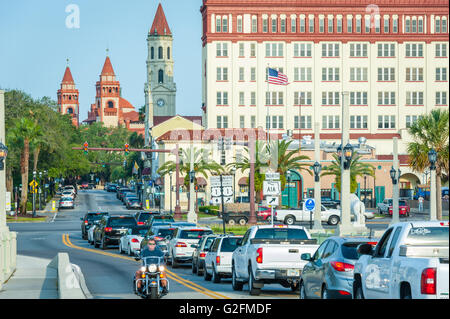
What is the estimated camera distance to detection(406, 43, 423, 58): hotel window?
122 metres

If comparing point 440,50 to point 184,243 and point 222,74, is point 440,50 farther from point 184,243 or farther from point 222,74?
point 184,243

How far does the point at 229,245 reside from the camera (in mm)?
27797

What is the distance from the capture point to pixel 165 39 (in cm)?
18162

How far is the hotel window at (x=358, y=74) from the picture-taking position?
122375 mm

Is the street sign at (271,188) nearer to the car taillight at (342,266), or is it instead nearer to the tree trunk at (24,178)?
→ the car taillight at (342,266)

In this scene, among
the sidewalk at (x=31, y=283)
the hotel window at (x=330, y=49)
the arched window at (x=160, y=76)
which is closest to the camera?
the sidewalk at (x=31, y=283)

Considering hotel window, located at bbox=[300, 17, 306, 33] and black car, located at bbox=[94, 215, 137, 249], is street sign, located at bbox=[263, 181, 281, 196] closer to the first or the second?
black car, located at bbox=[94, 215, 137, 249]

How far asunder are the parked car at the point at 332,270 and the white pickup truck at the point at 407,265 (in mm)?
965

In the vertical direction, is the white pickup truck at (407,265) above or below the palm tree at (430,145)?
below

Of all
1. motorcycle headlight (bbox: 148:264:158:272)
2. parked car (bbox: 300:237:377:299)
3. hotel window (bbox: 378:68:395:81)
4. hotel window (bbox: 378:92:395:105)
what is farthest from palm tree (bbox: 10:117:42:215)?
parked car (bbox: 300:237:377:299)

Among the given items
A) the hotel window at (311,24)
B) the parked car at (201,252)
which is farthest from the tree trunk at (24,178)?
the parked car at (201,252)

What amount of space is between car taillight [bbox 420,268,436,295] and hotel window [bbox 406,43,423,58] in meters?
113
